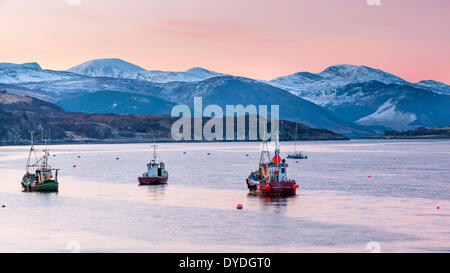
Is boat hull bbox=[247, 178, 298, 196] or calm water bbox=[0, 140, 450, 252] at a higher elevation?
boat hull bbox=[247, 178, 298, 196]

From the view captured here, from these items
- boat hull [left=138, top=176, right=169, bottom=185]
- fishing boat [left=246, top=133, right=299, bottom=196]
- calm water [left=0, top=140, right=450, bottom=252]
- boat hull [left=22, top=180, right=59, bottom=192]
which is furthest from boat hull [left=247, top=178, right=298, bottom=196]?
boat hull [left=22, top=180, right=59, bottom=192]

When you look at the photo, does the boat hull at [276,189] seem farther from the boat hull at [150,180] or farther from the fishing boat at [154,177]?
the fishing boat at [154,177]

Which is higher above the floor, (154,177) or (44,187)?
(154,177)

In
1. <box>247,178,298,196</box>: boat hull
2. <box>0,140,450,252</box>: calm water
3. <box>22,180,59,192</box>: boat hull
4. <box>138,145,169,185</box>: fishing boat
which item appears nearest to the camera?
<box>0,140,450,252</box>: calm water

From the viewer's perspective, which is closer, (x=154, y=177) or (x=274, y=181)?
(x=274, y=181)

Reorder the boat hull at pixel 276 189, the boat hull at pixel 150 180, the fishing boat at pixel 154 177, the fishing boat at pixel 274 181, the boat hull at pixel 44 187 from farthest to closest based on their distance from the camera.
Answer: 1. the fishing boat at pixel 154 177
2. the boat hull at pixel 150 180
3. the boat hull at pixel 44 187
4. the boat hull at pixel 276 189
5. the fishing boat at pixel 274 181

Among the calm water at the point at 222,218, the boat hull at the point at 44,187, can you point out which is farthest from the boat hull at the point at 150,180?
the boat hull at the point at 44,187

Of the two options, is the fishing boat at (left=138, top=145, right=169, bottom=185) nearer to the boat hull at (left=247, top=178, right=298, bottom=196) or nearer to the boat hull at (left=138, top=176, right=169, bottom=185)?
the boat hull at (left=138, top=176, right=169, bottom=185)

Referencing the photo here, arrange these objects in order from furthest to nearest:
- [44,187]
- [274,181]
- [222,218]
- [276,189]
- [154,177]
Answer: [154,177]
[44,187]
[276,189]
[274,181]
[222,218]

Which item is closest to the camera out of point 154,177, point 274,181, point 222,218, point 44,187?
point 222,218

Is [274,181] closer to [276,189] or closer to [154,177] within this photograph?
[276,189]

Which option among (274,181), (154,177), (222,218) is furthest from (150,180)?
(222,218)

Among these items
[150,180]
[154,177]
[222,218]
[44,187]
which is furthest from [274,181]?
[44,187]

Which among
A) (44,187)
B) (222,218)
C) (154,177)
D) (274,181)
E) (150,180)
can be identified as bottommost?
(222,218)
